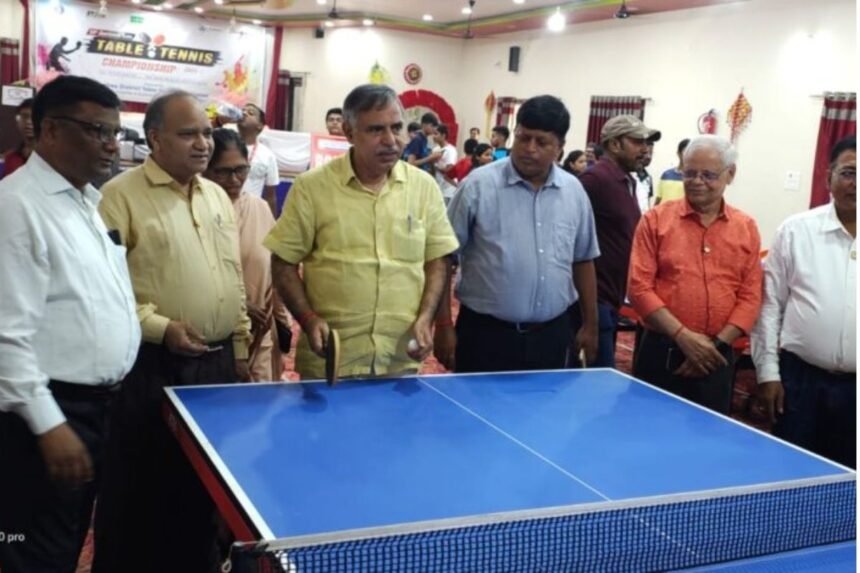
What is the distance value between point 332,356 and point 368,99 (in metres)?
0.89

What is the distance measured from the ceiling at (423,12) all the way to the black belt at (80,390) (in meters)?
10.5

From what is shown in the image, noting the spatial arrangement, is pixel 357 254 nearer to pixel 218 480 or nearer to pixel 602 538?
pixel 218 480

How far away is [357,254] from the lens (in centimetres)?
284

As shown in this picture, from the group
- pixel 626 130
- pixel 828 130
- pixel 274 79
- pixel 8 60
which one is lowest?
pixel 626 130

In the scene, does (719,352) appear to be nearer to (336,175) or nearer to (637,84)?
(336,175)

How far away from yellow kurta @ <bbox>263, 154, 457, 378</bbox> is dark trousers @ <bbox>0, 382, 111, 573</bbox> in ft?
2.91

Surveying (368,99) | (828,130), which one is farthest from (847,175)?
(828,130)

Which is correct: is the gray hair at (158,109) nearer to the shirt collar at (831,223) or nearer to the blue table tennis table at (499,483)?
the blue table tennis table at (499,483)

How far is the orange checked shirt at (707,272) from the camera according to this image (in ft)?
10.6

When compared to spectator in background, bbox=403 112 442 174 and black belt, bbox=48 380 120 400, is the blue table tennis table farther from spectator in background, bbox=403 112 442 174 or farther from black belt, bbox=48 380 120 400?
spectator in background, bbox=403 112 442 174

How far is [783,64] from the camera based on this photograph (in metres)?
9.92

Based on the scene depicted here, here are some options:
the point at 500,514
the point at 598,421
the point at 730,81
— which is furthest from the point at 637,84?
the point at 500,514

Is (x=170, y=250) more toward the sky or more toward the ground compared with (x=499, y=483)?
more toward the sky

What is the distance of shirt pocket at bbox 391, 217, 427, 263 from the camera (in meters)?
2.89
